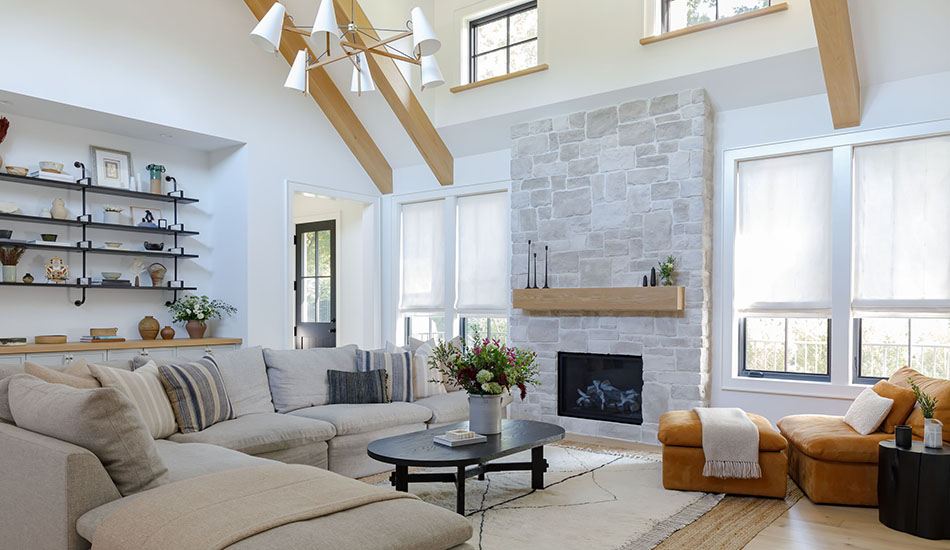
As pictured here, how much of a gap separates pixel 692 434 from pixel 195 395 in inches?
115

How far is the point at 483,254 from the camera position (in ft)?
22.5

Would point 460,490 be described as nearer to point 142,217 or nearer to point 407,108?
point 407,108

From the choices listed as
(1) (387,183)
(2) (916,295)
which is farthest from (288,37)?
(2) (916,295)

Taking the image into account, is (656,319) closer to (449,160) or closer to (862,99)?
(862,99)

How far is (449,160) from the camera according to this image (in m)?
7.02

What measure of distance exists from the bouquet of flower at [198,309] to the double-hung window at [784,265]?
468 centimetres

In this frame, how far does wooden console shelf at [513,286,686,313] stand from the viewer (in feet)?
17.4

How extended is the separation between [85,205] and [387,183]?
3.09 m

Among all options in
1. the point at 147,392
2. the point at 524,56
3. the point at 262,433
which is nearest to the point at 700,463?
the point at 262,433

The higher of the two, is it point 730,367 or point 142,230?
point 142,230

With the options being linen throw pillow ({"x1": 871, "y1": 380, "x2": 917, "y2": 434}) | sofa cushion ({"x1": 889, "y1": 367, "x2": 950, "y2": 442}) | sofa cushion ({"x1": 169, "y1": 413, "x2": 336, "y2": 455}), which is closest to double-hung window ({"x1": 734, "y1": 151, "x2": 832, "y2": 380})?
sofa cushion ({"x1": 889, "y1": 367, "x2": 950, "y2": 442})

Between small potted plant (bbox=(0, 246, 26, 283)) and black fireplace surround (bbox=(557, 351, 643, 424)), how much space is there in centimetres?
458

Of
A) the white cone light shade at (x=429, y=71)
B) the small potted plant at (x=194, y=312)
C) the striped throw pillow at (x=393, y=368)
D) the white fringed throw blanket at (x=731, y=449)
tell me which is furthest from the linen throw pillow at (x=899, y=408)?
the small potted plant at (x=194, y=312)

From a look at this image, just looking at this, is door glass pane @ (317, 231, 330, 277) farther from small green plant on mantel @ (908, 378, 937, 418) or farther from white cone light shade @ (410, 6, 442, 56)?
small green plant on mantel @ (908, 378, 937, 418)
